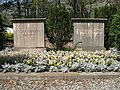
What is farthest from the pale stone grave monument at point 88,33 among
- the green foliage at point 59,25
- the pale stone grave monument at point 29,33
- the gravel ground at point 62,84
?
the gravel ground at point 62,84

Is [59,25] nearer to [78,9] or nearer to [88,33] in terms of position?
[88,33]

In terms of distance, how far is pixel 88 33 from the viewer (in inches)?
417

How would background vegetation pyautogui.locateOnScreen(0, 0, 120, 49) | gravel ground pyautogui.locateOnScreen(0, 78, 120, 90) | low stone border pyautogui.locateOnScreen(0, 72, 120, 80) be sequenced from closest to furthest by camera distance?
gravel ground pyautogui.locateOnScreen(0, 78, 120, 90) → low stone border pyautogui.locateOnScreen(0, 72, 120, 80) → background vegetation pyautogui.locateOnScreen(0, 0, 120, 49)

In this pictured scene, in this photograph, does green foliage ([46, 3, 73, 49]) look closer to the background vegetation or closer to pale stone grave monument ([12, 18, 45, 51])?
the background vegetation

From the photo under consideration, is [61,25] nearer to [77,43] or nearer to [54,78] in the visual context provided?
[77,43]

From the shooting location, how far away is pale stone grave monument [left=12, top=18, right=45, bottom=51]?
34.1 feet

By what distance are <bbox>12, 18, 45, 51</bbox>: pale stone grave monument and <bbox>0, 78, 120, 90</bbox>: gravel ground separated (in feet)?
16.3

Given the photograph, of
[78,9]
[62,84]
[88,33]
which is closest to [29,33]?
[88,33]

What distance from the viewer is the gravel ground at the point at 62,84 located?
5075mm

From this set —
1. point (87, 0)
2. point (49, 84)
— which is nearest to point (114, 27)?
point (49, 84)

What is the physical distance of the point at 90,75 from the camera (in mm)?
5691

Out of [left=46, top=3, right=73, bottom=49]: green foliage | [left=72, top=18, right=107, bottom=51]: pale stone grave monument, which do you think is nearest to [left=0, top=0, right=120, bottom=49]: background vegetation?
[left=46, top=3, right=73, bottom=49]: green foliage

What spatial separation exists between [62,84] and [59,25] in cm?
658

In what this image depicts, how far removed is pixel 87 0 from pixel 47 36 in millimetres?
11088
